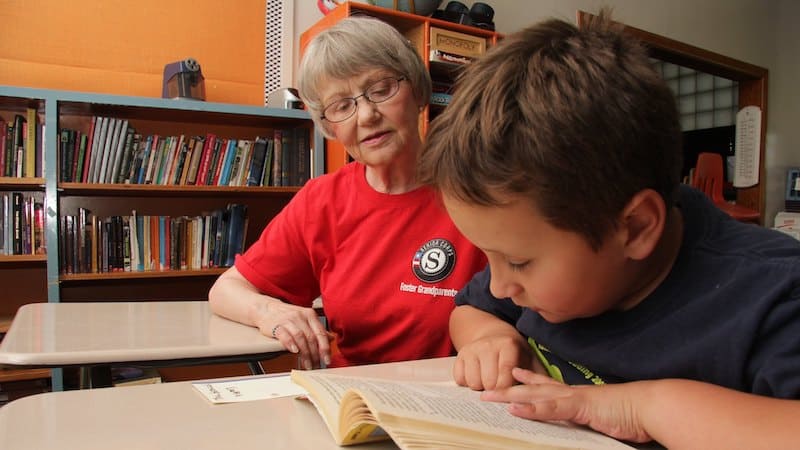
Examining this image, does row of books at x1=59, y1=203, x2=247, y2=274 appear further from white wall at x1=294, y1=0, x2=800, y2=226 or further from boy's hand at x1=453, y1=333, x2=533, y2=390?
white wall at x1=294, y1=0, x2=800, y2=226

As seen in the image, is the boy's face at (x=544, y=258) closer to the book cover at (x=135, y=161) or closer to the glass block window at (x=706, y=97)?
the book cover at (x=135, y=161)

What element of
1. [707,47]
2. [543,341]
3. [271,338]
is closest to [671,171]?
[543,341]

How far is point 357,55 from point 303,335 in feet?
2.02

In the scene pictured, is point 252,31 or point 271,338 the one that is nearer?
point 271,338

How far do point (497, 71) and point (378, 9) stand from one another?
7.88 feet

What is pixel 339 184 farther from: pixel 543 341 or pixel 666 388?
pixel 666 388

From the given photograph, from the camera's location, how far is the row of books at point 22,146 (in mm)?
2455

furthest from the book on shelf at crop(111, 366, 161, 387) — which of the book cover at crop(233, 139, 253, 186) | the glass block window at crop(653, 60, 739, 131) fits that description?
the glass block window at crop(653, 60, 739, 131)

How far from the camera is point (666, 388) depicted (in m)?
0.60

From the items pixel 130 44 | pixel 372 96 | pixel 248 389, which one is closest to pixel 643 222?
pixel 248 389

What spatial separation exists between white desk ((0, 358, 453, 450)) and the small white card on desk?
0.06 feet

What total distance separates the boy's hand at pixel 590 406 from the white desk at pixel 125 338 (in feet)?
2.11

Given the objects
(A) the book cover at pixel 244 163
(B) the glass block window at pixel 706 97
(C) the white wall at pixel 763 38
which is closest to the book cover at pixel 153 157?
(A) the book cover at pixel 244 163

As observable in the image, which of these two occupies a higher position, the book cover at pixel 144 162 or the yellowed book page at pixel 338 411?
the book cover at pixel 144 162
